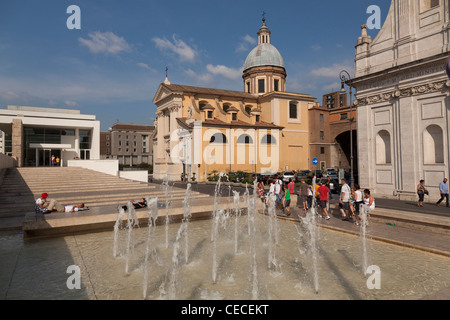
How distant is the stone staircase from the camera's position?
1105 cm

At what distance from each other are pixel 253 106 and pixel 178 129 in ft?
50.1

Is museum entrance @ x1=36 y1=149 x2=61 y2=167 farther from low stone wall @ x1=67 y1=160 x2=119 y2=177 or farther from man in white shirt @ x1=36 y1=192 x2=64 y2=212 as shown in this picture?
man in white shirt @ x1=36 y1=192 x2=64 y2=212

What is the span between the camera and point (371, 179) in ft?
56.6

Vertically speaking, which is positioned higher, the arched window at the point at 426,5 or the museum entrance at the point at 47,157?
the arched window at the point at 426,5

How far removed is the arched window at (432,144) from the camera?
14.5 m

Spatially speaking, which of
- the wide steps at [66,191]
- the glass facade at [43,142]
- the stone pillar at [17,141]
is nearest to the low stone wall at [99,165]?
the wide steps at [66,191]

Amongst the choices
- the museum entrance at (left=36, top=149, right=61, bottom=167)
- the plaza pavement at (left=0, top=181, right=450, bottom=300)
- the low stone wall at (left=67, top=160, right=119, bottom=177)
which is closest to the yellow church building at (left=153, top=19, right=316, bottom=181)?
the low stone wall at (left=67, top=160, right=119, bottom=177)

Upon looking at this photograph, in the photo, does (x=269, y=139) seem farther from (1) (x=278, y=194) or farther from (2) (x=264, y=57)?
(1) (x=278, y=194)

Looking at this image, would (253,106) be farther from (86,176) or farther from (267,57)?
(86,176)

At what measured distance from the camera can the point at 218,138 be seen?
3838cm

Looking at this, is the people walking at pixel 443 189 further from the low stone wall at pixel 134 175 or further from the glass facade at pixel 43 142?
the glass facade at pixel 43 142

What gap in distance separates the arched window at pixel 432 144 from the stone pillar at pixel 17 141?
3556cm
